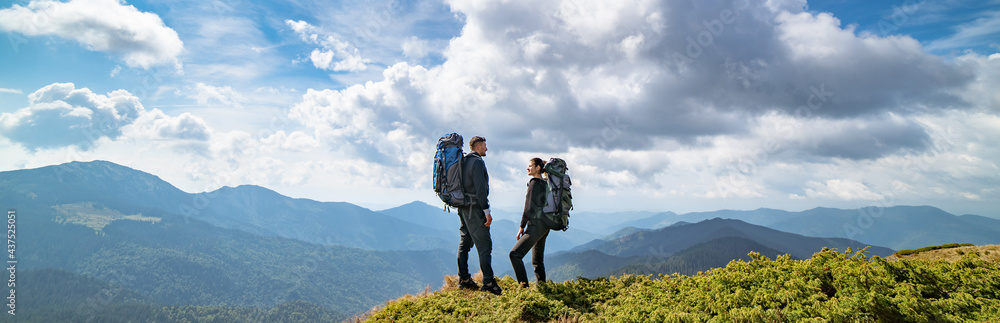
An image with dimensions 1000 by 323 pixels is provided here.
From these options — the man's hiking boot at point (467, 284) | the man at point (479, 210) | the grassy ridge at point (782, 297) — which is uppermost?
the man at point (479, 210)

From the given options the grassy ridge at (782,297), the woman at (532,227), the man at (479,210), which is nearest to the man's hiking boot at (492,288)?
the man at (479,210)

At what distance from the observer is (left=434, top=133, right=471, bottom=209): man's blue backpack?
8.95 m

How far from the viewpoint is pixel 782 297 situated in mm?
5141

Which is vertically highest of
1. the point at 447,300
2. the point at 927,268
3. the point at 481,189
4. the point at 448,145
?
the point at 448,145

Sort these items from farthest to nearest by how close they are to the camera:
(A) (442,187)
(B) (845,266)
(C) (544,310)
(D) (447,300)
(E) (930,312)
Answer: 1. (A) (442,187)
2. (D) (447,300)
3. (C) (544,310)
4. (B) (845,266)
5. (E) (930,312)

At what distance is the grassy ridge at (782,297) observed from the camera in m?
4.67

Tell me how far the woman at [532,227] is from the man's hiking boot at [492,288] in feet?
1.50

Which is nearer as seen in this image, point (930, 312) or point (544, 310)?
point (930, 312)

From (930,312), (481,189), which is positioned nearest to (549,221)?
(481,189)

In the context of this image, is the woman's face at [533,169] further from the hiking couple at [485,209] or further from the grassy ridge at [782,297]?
the grassy ridge at [782,297]

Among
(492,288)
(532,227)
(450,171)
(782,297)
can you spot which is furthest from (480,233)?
(782,297)

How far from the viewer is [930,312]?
15.1 feet

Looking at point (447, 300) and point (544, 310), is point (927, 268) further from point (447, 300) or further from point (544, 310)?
point (447, 300)

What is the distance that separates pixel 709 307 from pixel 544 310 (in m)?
2.45
